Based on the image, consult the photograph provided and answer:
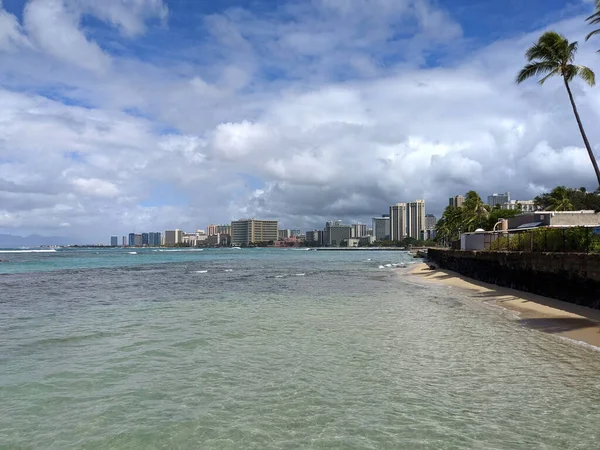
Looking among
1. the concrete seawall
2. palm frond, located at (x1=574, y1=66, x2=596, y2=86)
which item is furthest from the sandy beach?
palm frond, located at (x1=574, y1=66, x2=596, y2=86)

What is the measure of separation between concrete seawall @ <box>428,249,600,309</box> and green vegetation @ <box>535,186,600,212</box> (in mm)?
42036

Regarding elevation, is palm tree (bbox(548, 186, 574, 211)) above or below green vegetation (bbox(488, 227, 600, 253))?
above

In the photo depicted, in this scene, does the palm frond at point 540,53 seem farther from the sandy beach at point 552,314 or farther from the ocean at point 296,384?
the ocean at point 296,384

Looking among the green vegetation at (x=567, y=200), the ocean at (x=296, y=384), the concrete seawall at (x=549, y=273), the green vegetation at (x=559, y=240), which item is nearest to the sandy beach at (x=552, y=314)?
the concrete seawall at (x=549, y=273)

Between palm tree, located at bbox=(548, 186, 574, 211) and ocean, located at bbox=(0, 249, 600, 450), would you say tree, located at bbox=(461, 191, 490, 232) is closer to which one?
palm tree, located at bbox=(548, 186, 574, 211)

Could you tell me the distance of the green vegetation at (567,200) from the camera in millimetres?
68581

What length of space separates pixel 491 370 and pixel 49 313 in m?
16.7

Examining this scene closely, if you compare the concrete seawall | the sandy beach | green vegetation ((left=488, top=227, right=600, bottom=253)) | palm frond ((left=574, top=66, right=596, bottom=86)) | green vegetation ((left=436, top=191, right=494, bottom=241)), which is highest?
palm frond ((left=574, top=66, right=596, bottom=86))

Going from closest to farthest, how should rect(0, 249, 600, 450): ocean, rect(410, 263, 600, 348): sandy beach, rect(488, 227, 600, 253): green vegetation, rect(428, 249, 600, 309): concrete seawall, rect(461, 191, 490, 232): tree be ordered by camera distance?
rect(0, 249, 600, 450): ocean, rect(410, 263, 600, 348): sandy beach, rect(428, 249, 600, 309): concrete seawall, rect(488, 227, 600, 253): green vegetation, rect(461, 191, 490, 232): tree

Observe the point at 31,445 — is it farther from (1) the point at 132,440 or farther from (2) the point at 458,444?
(2) the point at 458,444

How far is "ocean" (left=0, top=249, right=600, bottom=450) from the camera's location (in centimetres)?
600

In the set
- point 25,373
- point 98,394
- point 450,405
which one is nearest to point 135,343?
point 25,373

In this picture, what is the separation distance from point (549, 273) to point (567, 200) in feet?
189

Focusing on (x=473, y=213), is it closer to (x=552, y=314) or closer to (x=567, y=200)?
(x=567, y=200)
